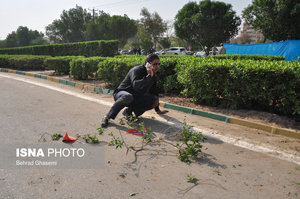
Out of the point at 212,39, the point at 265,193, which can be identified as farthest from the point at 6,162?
the point at 212,39

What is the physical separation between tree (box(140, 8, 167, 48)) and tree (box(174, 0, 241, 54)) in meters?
12.4

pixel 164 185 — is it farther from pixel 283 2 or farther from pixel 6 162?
pixel 283 2

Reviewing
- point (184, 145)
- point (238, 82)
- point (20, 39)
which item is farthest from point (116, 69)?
point (20, 39)

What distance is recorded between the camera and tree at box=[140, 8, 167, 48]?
42.5 metres

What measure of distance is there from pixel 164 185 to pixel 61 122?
3047 mm

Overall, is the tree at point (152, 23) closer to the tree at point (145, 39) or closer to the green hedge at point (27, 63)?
the tree at point (145, 39)

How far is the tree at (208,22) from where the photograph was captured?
1155 inches

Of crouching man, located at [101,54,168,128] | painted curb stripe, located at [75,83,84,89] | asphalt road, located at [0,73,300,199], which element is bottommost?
asphalt road, located at [0,73,300,199]

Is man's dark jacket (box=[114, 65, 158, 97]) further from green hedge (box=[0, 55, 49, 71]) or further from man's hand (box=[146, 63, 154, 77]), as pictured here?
green hedge (box=[0, 55, 49, 71])

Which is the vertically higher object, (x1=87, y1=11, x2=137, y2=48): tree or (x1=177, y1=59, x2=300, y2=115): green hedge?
(x1=87, y1=11, x2=137, y2=48): tree

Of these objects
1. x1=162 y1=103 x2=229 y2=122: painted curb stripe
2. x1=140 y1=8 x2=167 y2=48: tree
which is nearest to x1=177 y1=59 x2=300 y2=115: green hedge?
x1=162 y1=103 x2=229 y2=122: painted curb stripe

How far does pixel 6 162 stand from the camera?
10.6 ft

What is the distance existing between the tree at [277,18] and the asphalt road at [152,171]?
60.6 feet

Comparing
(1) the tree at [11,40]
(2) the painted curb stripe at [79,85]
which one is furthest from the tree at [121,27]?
(1) the tree at [11,40]
